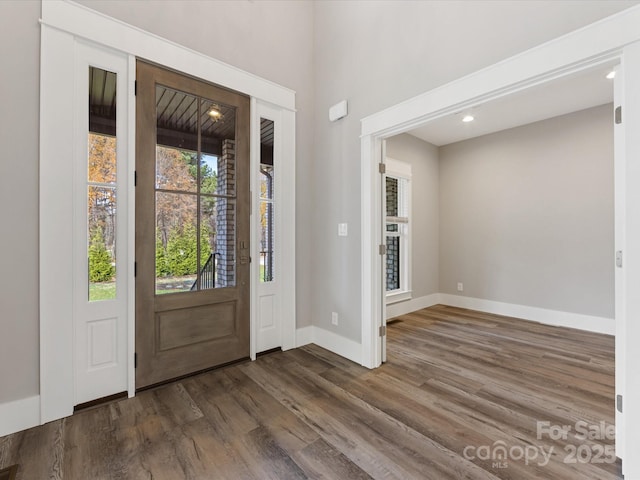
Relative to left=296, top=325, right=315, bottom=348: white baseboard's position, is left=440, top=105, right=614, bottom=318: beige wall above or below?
above

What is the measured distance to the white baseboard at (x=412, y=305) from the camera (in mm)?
4383

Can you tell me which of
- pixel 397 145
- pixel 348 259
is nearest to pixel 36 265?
pixel 348 259

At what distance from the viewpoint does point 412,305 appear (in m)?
4.71

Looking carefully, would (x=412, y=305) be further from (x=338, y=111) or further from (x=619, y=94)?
(x=619, y=94)

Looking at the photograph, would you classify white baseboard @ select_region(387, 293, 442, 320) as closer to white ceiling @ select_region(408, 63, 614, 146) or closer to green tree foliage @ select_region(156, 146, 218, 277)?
white ceiling @ select_region(408, 63, 614, 146)

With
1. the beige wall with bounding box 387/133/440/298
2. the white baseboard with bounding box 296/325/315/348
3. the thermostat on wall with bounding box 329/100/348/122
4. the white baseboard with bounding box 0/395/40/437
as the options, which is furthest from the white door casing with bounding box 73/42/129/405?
the beige wall with bounding box 387/133/440/298

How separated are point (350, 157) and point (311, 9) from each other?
1.94 meters

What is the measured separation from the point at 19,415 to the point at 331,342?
2.37 meters

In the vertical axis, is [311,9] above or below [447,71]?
above

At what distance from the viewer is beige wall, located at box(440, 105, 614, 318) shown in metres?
3.67

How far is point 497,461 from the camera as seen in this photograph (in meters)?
1.57

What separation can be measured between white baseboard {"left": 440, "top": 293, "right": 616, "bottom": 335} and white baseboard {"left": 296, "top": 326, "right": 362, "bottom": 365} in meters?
2.85

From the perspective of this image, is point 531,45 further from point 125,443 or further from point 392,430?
point 125,443

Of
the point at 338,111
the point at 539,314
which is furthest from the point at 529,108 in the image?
the point at 539,314
